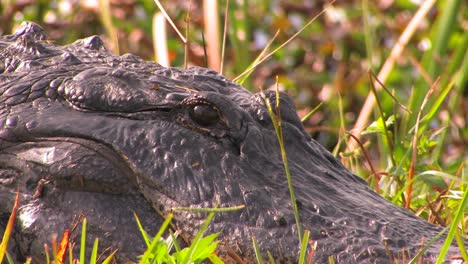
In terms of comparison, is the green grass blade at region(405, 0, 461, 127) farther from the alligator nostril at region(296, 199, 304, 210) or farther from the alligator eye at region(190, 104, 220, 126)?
the alligator nostril at region(296, 199, 304, 210)

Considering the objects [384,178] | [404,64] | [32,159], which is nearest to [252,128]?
[32,159]

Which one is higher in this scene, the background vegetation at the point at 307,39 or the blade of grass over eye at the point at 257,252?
the blade of grass over eye at the point at 257,252

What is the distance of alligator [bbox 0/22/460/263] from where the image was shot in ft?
8.06

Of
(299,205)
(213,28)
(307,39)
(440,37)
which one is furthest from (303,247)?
(307,39)

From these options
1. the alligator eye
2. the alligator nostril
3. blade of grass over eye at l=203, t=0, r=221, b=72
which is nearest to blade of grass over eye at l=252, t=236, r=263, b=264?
the alligator nostril

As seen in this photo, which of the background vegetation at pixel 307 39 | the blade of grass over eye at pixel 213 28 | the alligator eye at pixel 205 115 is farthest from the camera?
the background vegetation at pixel 307 39

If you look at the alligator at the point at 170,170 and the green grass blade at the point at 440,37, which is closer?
the alligator at the point at 170,170

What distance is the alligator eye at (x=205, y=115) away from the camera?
2777 millimetres

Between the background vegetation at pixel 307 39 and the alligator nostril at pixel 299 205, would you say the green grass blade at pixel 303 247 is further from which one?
the background vegetation at pixel 307 39

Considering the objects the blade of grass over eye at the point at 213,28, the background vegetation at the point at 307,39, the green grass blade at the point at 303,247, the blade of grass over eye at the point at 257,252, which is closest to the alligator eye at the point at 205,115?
the blade of grass over eye at the point at 257,252

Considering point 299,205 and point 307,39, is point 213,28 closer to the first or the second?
point 299,205

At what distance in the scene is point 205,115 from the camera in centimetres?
278

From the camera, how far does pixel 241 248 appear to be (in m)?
2.43

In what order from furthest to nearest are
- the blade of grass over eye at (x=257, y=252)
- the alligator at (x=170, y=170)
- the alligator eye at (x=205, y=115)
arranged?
1. the alligator eye at (x=205, y=115)
2. the alligator at (x=170, y=170)
3. the blade of grass over eye at (x=257, y=252)
